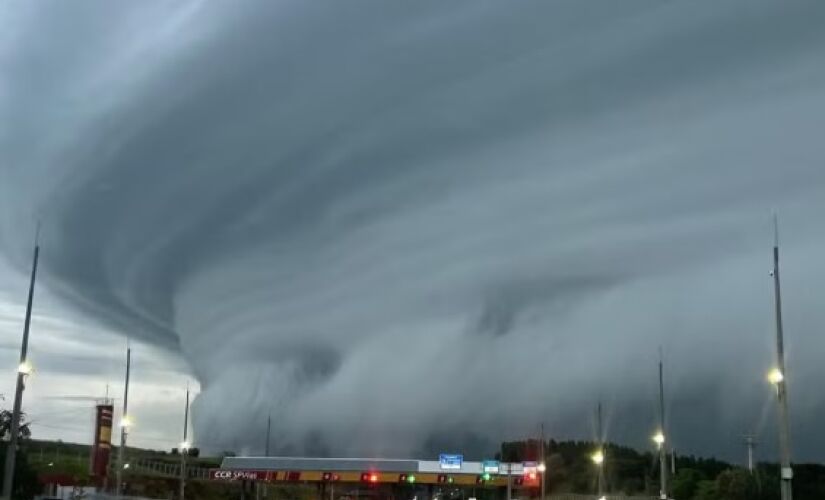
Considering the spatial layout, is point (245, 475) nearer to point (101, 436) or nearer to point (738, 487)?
point (101, 436)

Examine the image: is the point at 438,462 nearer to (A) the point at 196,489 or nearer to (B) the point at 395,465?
(B) the point at 395,465

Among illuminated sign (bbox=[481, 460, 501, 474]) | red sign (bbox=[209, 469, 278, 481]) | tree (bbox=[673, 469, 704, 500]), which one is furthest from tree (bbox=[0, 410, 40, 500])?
tree (bbox=[673, 469, 704, 500])

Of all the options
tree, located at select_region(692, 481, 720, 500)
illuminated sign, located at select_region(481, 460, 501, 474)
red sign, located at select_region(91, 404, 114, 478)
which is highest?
red sign, located at select_region(91, 404, 114, 478)

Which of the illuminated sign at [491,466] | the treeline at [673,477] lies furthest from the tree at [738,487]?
the illuminated sign at [491,466]

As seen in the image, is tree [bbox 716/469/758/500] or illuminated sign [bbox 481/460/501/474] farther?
illuminated sign [bbox 481/460/501/474]

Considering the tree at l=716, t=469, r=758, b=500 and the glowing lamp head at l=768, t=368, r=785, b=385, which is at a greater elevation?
the glowing lamp head at l=768, t=368, r=785, b=385

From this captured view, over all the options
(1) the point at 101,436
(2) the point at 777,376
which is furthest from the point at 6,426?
(2) the point at 777,376

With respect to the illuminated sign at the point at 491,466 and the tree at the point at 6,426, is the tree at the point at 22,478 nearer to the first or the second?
the tree at the point at 6,426

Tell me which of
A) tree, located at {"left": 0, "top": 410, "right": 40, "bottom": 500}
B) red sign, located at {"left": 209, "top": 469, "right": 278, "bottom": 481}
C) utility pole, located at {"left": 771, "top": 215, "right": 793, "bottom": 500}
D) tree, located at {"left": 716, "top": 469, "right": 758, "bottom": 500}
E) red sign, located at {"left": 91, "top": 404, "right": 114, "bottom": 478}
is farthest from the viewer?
red sign, located at {"left": 209, "top": 469, "right": 278, "bottom": 481}

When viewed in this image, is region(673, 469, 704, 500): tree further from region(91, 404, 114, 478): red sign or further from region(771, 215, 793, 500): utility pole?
region(771, 215, 793, 500): utility pole
